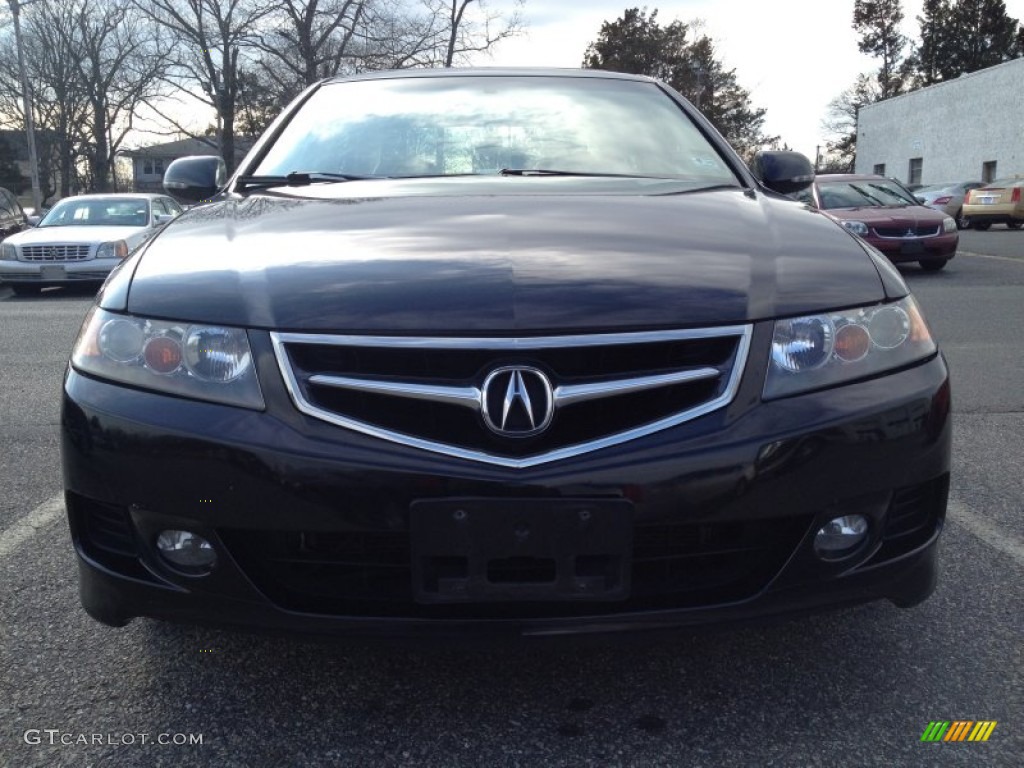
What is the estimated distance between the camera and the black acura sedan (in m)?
1.77

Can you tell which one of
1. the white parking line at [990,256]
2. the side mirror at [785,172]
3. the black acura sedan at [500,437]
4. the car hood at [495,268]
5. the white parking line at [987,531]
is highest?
the side mirror at [785,172]

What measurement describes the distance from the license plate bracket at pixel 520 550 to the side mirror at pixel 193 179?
2135mm

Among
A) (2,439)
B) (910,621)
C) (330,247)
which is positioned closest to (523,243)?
(330,247)

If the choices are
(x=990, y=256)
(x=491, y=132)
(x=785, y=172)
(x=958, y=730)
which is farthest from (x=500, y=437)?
(x=990, y=256)

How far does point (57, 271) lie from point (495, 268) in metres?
12.1

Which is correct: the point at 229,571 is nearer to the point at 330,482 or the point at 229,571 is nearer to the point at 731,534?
the point at 330,482

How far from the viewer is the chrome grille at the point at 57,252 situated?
12.6m

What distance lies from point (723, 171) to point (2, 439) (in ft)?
11.4

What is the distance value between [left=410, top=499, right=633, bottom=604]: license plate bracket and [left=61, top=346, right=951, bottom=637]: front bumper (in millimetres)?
19

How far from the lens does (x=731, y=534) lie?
187 cm

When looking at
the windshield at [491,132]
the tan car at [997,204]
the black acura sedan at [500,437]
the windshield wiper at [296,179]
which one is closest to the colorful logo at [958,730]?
the black acura sedan at [500,437]

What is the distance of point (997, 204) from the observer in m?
24.8

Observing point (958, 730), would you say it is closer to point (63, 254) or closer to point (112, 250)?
point (112, 250)

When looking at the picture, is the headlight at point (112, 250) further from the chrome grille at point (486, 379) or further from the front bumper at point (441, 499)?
the chrome grille at point (486, 379)
